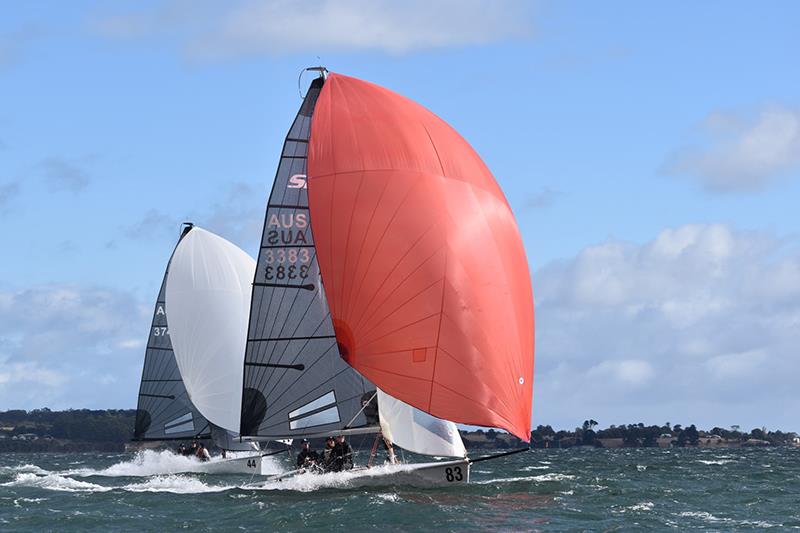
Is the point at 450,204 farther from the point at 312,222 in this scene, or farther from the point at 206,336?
the point at 206,336

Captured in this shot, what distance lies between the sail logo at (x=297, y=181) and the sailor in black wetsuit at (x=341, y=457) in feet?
19.8

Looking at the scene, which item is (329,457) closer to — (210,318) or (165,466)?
(210,318)

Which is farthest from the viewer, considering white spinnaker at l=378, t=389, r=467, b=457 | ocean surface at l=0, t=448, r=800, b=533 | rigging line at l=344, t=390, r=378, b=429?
rigging line at l=344, t=390, r=378, b=429

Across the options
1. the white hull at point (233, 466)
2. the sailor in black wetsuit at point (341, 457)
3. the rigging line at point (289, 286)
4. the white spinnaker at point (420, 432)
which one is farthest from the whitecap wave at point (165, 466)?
the rigging line at point (289, 286)

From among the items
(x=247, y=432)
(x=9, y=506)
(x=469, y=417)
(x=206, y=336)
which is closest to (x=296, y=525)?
(x=469, y=417)

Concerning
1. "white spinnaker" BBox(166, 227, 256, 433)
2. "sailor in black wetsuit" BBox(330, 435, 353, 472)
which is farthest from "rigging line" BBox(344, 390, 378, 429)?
"white spinnaker" BBox(166, 227, 256, 433)

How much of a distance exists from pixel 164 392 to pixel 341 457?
806 inches

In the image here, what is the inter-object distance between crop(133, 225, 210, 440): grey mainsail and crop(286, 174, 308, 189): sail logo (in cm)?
1956

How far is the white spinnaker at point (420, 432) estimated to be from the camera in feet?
102

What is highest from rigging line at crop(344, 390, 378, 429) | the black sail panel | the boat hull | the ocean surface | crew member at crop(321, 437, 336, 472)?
the black sail panel

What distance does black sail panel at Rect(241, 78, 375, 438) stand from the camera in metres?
31.7

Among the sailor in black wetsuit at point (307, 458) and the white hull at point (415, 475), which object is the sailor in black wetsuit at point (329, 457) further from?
the white hull at point (415, 475)

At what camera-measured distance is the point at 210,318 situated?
47406 mm

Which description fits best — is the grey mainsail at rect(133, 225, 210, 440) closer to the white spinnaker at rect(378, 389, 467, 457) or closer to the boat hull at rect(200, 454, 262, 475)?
the boat hull at rect(200, 454, 262, 475)
